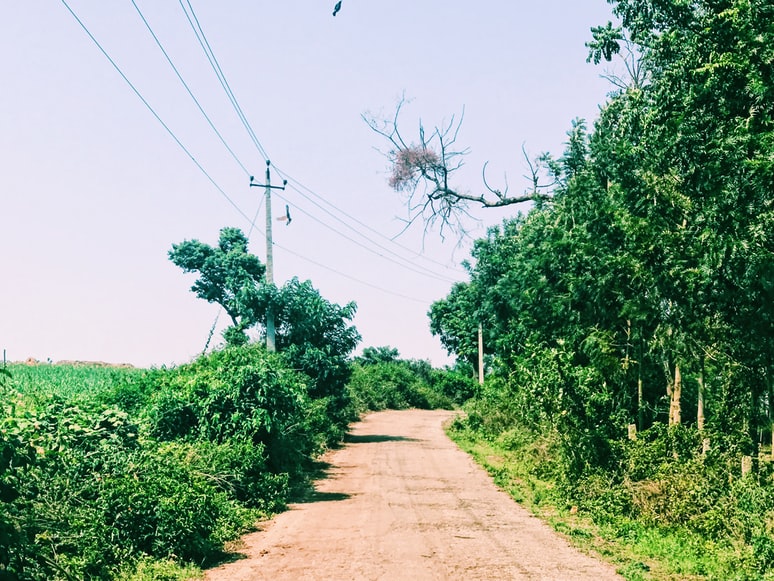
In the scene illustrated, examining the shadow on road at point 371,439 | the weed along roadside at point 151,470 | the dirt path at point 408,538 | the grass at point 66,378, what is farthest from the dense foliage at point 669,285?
the grass at point 66,378

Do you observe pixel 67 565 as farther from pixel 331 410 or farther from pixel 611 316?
pixel 331 410

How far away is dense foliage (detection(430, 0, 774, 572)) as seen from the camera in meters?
11.9

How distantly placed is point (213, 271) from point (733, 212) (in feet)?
197

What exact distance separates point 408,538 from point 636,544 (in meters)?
3.56

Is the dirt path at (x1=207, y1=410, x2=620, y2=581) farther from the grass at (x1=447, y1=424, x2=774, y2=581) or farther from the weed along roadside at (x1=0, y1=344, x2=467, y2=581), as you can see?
the weed along roadside at (x1=0, y1=344, x2=467, y2=581)

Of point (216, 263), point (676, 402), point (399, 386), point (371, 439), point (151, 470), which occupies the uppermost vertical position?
point (216, 263)

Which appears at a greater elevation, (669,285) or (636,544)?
(669,285)

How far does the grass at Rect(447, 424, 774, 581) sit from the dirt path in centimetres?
34

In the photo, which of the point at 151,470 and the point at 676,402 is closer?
the point at 151,470

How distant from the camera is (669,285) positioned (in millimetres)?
14164

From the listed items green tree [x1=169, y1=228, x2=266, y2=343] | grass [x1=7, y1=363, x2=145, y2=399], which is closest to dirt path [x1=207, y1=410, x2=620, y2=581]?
grass [x1=7, y1=363, x2=145, y2=399]

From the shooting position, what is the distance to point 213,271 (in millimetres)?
68625

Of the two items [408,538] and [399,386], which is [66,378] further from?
[399,386]

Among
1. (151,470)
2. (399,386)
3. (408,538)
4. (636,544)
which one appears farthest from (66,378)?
(636,544)
